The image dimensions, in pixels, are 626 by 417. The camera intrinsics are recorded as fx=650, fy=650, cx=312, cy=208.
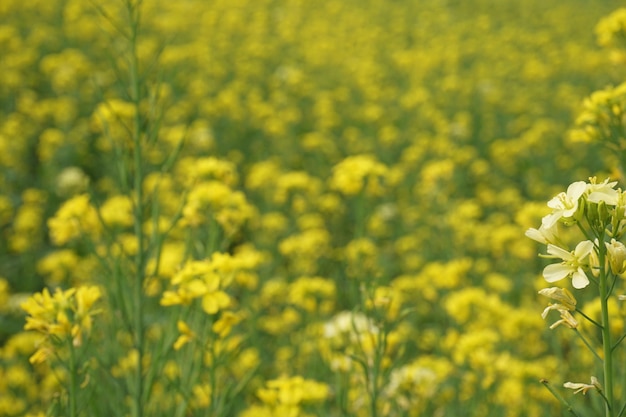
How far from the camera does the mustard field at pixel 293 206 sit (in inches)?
74.2

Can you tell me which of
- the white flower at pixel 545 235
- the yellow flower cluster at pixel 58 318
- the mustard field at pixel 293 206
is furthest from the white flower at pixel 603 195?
the yellow flower cluster at pixel 58 318

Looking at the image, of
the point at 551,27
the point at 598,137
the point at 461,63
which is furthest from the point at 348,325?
the point at 551,27

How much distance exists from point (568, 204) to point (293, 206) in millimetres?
4225

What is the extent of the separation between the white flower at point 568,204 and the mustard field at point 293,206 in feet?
0.74

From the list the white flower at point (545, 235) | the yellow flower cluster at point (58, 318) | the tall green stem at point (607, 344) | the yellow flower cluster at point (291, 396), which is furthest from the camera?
the yellow flower cluster at point (291, 396)

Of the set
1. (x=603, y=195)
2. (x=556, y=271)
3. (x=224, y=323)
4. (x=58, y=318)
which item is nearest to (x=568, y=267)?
(x=556, y=271)

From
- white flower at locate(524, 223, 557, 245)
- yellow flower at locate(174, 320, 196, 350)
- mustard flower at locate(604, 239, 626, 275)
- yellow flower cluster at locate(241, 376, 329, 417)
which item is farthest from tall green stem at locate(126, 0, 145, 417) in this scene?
mustard flower at locate(604, 239, 626, 275)

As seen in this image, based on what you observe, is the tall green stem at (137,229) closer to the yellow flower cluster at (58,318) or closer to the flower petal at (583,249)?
the yellow flower cluster at (58,318)

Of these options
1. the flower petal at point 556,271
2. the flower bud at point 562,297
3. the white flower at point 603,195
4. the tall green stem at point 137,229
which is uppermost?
the tall green stem at point 137,229

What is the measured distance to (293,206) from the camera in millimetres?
5289

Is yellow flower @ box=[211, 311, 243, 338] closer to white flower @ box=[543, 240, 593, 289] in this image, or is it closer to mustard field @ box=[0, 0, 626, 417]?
mustard field @ box=[0, 0, 626, 417]

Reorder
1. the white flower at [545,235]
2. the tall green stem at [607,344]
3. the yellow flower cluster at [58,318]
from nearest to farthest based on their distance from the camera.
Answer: the tall green stem at [607,344], the white flower at [545,235], the yellow flower cluster at [58,318]

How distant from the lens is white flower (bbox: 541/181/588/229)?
1075mm

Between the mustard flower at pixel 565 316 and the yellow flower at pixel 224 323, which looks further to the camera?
the yellow flower at pixel 224 323
